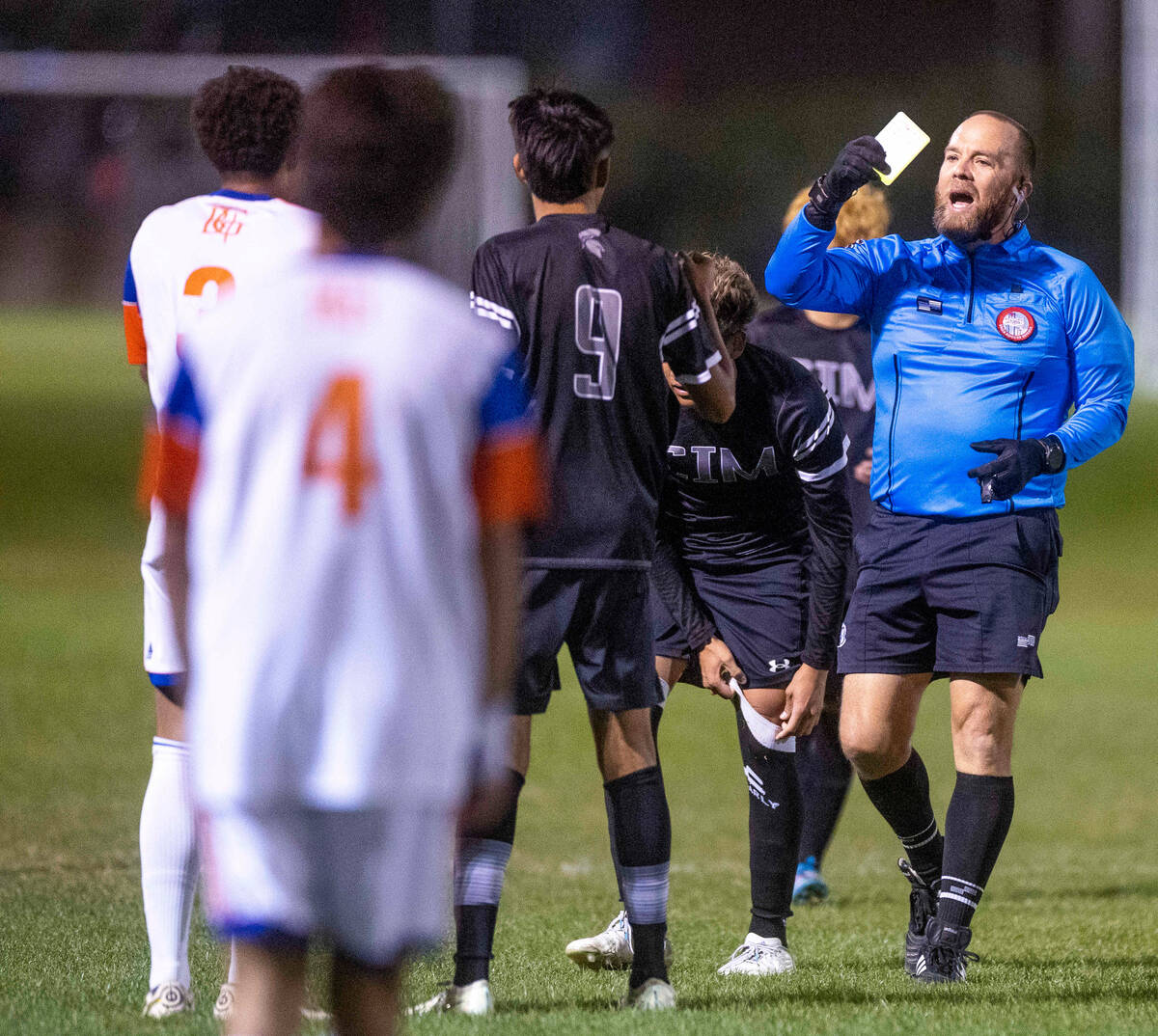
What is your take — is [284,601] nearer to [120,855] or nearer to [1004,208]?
[1004,208]

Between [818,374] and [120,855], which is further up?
[818,374]

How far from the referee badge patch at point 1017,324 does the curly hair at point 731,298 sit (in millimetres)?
690

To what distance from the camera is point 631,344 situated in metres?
3.86

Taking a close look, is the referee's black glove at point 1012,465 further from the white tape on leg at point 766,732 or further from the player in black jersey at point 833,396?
the player in black jersey at point 833,396

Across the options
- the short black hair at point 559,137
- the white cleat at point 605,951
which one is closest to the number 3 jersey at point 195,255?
the short black hair at point 559,137

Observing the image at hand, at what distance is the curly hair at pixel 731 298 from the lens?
475 cm

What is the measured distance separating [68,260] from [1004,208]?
63.6ft

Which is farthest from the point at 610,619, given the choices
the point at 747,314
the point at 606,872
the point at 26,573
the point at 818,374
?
the point at 26,573

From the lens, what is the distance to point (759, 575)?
17.0 ft

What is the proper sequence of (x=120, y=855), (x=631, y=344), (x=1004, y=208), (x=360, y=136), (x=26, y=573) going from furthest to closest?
(x=26, y=573) < (x=120, y=855) < (x=1004, y=208) < (x=631, y=344) < (x=360, y=136)

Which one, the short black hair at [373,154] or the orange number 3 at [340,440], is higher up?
the short black hair at [373,154]

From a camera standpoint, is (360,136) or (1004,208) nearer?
(360,136)

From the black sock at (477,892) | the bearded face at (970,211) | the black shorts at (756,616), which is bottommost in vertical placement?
the black sock at (477,892)

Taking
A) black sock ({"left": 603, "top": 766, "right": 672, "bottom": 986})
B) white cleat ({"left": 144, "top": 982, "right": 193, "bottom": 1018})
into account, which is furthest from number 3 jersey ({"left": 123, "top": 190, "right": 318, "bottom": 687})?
black sock ({"left": 603, "top": 766, "right": 672, "bottom": 986})
